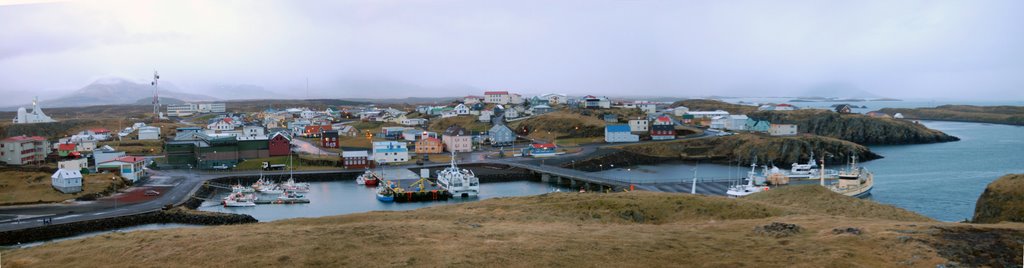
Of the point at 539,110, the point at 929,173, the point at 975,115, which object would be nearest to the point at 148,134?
the point at 539,110

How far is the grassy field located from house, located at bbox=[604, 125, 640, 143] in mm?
43077

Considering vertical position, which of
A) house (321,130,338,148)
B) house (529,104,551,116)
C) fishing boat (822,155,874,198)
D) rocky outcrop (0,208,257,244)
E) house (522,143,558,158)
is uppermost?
house (529,104,551,116)

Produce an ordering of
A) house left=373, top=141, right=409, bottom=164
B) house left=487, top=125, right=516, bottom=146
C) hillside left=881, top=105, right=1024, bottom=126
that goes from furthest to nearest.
→ hillside left=881, top=105, right=1024, bottom=126
house left=487, top=125, right=516, bottom=146
house left=373, top=141, right=409, bottom=164

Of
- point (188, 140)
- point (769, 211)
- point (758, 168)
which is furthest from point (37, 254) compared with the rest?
point (758, 168)

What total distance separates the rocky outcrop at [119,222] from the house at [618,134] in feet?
133

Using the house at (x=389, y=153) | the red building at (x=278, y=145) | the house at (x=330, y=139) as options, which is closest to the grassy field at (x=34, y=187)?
the red building at (x=278, y=145)

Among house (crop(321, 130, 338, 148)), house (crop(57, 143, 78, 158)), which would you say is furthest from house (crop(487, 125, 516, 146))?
house (crop(57, 143, 78, 158))

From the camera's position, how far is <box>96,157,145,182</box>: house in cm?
3688

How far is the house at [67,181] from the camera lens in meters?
31.4

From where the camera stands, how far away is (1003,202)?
19.4 meters

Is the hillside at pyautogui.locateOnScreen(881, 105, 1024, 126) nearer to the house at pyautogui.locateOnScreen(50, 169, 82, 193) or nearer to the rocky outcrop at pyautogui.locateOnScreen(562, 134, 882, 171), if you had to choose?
the rocky outcrop at pyautogui.locateOnScreen(562, 134, 882, 171)

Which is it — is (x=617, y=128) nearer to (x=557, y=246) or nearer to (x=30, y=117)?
(x=557, y=246)

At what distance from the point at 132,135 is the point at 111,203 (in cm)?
3809

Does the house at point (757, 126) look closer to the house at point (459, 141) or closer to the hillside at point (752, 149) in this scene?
the hillside at point (752, 149)
